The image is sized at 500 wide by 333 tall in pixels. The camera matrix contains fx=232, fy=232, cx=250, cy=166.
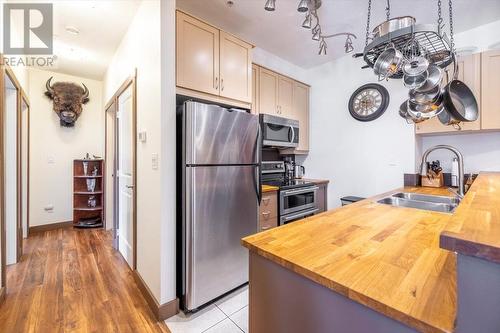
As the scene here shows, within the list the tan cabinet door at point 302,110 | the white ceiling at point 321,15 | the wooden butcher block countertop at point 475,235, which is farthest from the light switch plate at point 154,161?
the tan cabinet door at point 302,110

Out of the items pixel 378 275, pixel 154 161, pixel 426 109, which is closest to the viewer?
pixel 378 275

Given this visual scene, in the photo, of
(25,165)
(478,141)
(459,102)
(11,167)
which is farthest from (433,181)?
(25,165)

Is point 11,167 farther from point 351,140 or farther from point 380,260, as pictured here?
point 351,140

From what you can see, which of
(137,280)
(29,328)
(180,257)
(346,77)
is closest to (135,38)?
(180,257)

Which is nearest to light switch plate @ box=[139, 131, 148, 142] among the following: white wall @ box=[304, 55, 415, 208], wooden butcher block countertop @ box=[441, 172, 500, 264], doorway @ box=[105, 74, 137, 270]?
doorway @ box=[105, 74, 137, 270]

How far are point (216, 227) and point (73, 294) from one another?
4.89 feet

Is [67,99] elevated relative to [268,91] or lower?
elevated

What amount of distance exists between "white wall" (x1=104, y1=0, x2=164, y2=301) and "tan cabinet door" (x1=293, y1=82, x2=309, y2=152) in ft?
7.35

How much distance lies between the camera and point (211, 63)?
2.16m

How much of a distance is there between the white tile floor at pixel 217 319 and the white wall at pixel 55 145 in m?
3.72

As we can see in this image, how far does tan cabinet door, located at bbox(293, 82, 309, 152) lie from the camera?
3.66m

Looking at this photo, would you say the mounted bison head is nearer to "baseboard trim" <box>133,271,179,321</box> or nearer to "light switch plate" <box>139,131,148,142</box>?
"light switch plate" <box>139,131,148,142</box>

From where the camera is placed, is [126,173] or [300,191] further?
[300,191]

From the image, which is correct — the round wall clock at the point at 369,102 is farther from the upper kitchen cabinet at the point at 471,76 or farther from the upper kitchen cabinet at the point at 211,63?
the upper kitchen cabinet at the point at 211,63
